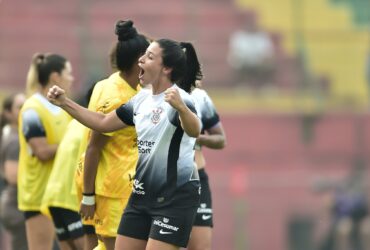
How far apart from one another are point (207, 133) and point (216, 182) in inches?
457

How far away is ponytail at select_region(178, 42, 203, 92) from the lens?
7738mm

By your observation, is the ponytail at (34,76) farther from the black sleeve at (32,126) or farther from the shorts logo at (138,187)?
the shorts logo at (138,187)

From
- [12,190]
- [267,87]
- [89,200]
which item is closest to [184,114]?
[89,200]

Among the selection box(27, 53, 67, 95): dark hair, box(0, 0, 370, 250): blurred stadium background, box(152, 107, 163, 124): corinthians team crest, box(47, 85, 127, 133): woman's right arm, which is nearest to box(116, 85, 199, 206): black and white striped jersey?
box(152, 107, 163, 124): corinthians team crest

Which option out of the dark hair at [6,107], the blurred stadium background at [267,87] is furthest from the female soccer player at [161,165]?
the blurred stadium background at [267,87]

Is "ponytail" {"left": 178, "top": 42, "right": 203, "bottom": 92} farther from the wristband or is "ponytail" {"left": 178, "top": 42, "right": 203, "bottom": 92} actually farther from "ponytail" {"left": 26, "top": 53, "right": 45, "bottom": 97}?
"ponytail" {"left": 26, "top": 53, "right": 45, "bottom": 97}

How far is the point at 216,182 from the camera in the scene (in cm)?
2125

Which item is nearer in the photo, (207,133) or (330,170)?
(207,133)

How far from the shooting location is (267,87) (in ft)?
76.0

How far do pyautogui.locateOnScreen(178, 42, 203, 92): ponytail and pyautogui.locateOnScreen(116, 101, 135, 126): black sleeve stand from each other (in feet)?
1.22

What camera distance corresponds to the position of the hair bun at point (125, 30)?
7902 mm

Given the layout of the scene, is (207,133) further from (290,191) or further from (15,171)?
(290,191)

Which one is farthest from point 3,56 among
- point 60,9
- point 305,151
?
point 305,151

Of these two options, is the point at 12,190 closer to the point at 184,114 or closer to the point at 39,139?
the point at 39,139
